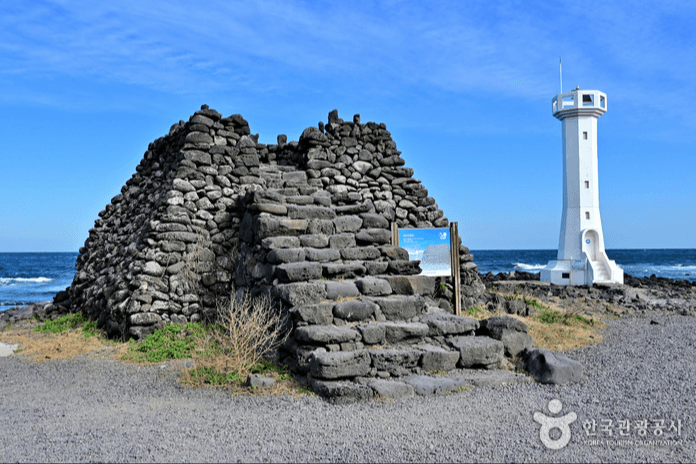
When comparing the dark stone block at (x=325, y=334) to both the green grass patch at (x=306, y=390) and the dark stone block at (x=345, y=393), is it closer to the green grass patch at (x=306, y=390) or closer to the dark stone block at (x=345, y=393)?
the green grass patch at (x=306, y=390)

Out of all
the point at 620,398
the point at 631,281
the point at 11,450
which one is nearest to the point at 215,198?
the point at 11,450

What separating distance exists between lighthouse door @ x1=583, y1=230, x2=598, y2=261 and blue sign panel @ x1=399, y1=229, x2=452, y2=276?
1708 cm

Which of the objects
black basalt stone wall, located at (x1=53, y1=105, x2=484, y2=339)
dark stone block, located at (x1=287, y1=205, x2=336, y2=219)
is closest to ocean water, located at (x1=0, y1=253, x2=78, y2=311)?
black basalt stone wall, located at (x1=53, y1=105, x2=484, y2=339)

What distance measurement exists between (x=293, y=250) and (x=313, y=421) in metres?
3.29

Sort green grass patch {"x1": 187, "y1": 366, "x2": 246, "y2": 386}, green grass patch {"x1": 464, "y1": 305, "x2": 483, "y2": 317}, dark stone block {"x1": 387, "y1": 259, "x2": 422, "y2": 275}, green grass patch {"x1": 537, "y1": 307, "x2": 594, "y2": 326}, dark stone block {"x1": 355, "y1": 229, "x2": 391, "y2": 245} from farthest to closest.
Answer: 1. green grass patch {"x1": 537, "y1": 307, "x2": 594, "y2": 326}
2. green grass patch {"x1": 464, "y1": 305, "x2": 483, "y2": 317}
3. dark stone block {"x1": 355, "y1": 229, "x2": 391, "y2": 245}
4. dark stone block {"x1": 387, "y1": 259, "x2": 422, "y2": 275}
5. green grass patch {"x1": 187, "y1": 366, "x2": 246, "y2": 386}

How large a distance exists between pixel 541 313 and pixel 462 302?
2118mm

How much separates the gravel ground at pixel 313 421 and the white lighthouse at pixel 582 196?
18.1 metres

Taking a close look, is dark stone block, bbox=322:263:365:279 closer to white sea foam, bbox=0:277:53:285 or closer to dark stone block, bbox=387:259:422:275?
dark stone block, bbox=387:259:422:275

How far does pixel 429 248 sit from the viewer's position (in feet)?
31.7

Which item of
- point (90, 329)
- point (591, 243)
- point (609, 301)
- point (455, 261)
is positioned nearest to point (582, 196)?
point (591, 243)

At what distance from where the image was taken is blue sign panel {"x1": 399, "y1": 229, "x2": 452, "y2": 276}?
31.1 ft

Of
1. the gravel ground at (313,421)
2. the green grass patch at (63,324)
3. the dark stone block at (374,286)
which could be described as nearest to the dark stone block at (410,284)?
the dark stone block at (374,286)

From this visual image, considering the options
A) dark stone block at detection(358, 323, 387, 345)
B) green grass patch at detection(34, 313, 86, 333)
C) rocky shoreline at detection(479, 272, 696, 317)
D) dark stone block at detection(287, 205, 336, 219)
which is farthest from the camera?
rocky shoreline at detection(479, 272, 696, 317)

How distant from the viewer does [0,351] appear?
845 centimetres
